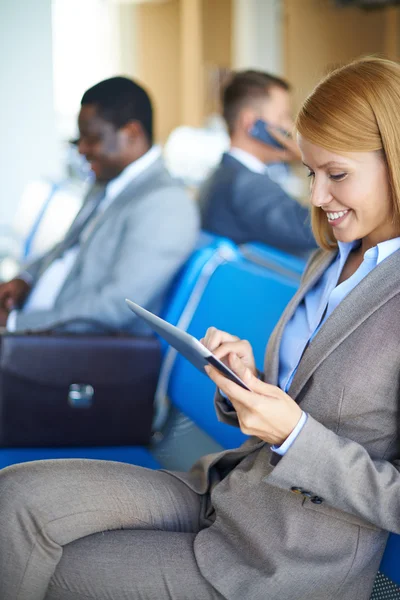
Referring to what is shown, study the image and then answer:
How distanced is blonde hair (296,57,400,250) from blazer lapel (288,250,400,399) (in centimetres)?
12

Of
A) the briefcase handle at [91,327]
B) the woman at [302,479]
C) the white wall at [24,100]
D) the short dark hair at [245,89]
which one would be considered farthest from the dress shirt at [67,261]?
Answer: the white wall at [24,100]

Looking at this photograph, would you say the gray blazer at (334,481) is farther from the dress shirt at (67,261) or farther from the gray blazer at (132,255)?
the dress shirt at (67,261)

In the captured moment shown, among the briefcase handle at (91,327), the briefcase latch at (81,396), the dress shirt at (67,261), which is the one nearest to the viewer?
the briefcase latch at (81,396)

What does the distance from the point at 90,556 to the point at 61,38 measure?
9.32m

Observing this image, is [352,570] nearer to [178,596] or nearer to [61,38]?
[178,596]

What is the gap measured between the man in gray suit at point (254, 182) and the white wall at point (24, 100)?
3726 mm

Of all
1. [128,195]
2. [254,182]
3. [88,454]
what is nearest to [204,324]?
[88,454]

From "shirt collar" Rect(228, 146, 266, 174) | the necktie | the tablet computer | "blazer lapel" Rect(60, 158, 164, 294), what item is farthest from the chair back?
"shirt collar" Rect(228, 146, 266, 174)

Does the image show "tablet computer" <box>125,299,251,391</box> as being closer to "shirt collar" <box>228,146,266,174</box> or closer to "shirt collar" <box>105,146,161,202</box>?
"shirt collar" <box>105,146,161,202</box>

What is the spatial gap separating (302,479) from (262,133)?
2403mm

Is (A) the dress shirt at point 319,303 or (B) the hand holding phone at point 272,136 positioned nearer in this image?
(A) the dress shirt at point 319,303

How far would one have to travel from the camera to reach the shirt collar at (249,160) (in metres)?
3.43

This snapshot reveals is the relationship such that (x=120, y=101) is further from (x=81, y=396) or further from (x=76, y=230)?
(x=81, y=396)

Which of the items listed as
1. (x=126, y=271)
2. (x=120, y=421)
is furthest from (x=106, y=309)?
(x=120, y=421)
